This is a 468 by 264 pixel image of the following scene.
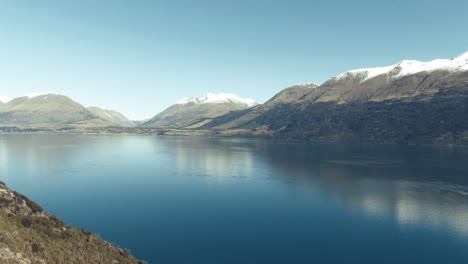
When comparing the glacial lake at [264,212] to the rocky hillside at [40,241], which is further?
the glacial lake at [264,212]

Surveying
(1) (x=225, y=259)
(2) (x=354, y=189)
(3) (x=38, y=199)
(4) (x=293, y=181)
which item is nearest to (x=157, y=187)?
(3) (x=38, y=199)

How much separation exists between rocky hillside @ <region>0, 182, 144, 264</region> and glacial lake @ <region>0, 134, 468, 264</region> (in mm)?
15591

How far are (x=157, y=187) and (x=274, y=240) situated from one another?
245 feet

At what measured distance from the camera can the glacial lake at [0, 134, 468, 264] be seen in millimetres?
66338

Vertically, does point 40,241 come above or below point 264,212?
above

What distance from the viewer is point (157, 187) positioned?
133 m

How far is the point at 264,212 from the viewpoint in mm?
97312

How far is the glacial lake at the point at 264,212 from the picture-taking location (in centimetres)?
6634

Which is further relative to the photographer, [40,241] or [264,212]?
[264,212]

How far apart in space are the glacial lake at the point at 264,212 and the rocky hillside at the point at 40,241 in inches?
614

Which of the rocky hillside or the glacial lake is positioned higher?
the rocky hillside

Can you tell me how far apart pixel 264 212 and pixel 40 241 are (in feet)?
221

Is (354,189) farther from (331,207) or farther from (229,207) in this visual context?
(229,207)

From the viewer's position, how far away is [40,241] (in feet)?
139
